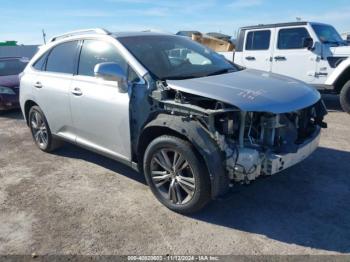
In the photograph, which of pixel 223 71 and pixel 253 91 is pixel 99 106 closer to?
pixel 223 71

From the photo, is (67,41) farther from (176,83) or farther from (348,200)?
(348,200)

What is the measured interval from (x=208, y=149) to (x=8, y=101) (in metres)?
7.28

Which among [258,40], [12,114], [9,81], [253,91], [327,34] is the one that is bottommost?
[12,114]

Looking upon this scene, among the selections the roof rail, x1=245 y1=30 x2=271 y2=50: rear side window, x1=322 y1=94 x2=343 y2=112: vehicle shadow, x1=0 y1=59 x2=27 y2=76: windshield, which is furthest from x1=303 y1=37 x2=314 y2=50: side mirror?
x1=0 y1=59 x2=27 y2=76: windshield

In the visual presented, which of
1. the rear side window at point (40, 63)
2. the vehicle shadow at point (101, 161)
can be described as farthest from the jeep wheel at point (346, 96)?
the rear side window at point (40, 63)

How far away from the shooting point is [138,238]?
10.7 ft

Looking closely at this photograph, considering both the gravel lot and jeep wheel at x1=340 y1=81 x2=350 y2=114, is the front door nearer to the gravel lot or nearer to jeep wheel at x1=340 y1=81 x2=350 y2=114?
the gravel lot

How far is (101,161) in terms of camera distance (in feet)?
17.3

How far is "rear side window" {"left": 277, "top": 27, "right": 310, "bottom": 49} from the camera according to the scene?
834 cm

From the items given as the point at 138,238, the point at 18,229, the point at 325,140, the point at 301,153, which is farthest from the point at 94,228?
the point at 325,140

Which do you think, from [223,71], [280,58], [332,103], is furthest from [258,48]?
[223,71]

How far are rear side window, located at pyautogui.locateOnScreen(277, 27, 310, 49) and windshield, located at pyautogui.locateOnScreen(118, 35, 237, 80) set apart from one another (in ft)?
14.8

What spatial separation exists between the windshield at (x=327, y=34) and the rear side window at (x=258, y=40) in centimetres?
117

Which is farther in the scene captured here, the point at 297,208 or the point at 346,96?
the point at 346,96
